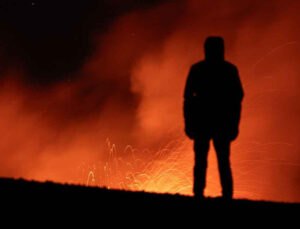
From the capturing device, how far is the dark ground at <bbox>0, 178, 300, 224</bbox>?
529 centimetres

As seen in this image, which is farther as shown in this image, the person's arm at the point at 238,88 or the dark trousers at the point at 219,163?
the person's arm at the point at 238,88

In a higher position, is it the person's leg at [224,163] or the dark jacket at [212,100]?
the dark jacket at [212,100]

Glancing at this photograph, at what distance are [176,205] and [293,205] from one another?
5.98ft

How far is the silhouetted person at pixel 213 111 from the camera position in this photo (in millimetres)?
7395

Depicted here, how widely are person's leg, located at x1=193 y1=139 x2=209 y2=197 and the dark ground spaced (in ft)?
2.97

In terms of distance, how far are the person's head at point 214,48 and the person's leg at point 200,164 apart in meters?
1.47

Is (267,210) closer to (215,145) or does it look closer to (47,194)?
(215,145)

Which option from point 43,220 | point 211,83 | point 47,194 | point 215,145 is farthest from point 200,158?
point 43,220

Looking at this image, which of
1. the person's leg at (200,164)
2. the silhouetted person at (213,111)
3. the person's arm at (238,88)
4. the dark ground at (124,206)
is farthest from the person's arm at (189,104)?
the dark ground at (124,206)

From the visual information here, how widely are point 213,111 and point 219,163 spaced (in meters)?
0.92

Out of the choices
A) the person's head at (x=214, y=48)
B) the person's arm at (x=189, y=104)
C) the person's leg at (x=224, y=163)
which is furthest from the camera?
the person's arm at (x=189, y=104)

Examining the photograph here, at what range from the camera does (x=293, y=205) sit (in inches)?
249

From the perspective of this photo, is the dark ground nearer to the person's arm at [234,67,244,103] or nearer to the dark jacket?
the dark jacket

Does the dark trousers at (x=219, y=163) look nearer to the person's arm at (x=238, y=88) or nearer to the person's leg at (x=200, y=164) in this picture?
the person's leg at (x=200, y=164)
